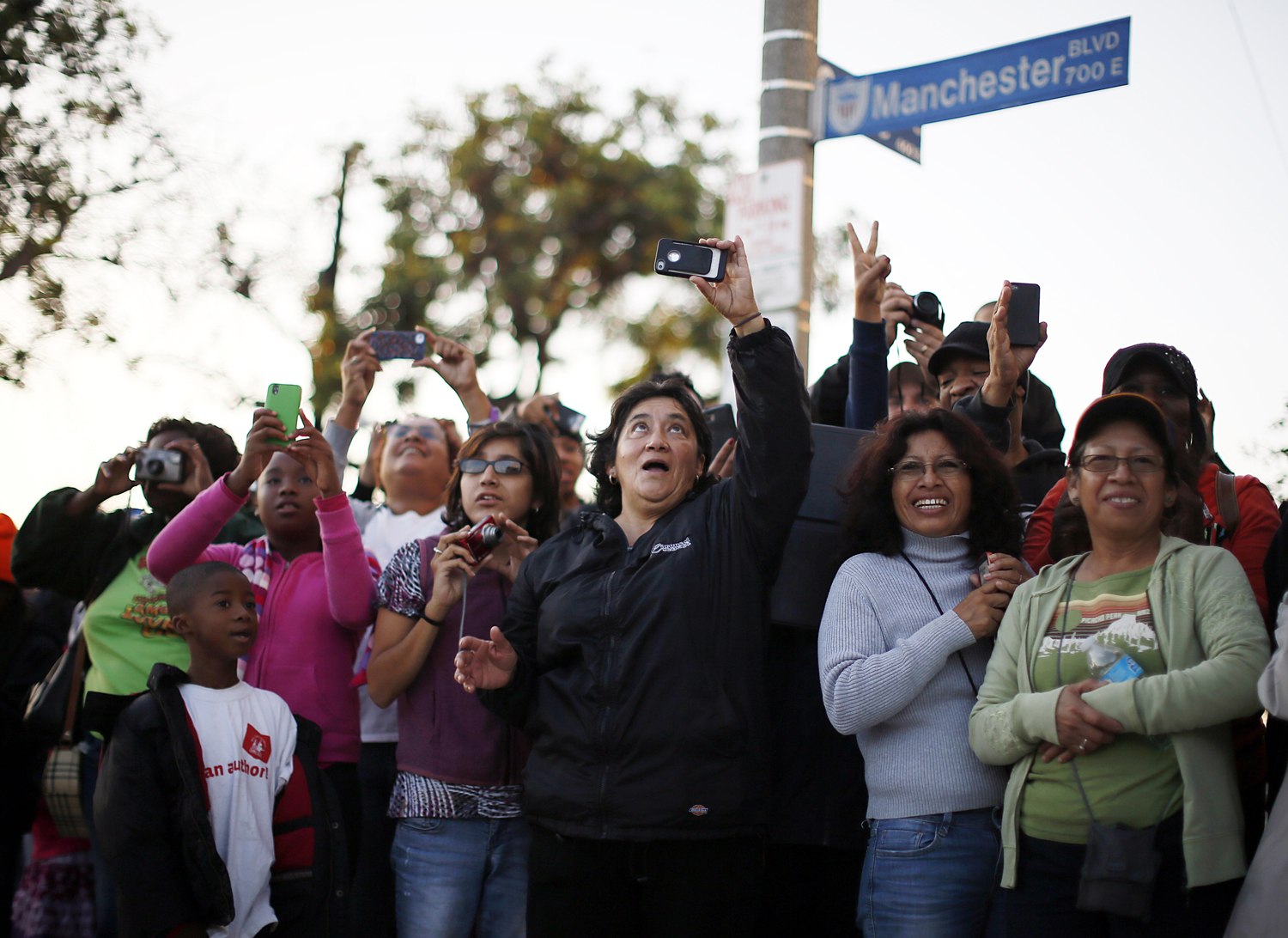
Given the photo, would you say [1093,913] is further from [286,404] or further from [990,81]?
[990,81]

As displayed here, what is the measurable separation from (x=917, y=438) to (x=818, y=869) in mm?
1316

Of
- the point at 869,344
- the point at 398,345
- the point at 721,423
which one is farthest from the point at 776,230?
the point at 398,345

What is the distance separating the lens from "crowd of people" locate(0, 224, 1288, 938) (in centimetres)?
295

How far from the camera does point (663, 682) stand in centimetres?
334

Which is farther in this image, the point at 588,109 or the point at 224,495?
the point at 588,109

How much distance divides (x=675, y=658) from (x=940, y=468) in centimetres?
93

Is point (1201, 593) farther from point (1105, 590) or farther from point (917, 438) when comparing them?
point (917, 438)

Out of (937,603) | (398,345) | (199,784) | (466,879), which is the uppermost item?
(398,345)

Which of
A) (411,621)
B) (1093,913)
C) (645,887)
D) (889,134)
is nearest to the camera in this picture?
(1093,913)

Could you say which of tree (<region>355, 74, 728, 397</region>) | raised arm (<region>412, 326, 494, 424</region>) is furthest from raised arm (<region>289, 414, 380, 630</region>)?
tree (<region>355, 74, 728, 397</region>)

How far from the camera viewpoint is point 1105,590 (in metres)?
3.10

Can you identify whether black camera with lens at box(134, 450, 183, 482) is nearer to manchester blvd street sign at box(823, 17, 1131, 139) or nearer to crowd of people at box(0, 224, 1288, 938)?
crowd of people at box(0, 224, 1288, 938)

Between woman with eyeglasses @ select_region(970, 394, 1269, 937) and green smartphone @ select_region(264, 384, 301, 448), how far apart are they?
8.31 feet

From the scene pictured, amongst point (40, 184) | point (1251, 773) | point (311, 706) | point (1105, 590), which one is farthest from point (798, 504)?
point (40, 184)
